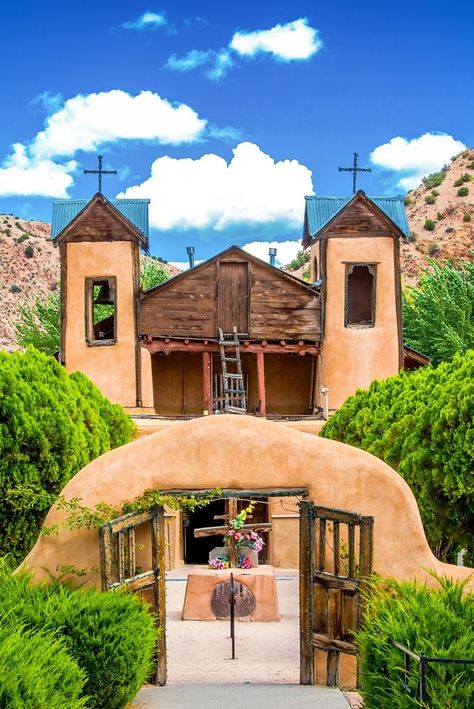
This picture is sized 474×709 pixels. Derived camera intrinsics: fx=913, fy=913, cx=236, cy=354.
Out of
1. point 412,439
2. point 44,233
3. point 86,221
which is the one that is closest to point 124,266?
point 86,221

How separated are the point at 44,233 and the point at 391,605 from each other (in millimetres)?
80009

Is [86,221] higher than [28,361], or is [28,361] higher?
[86,221]

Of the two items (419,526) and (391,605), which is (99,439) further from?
(391,605)

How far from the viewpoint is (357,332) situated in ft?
94.3

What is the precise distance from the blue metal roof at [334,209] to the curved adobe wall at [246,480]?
56.9ft

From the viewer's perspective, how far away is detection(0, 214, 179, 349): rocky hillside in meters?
74.3

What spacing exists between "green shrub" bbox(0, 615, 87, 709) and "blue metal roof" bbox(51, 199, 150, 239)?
20969mm

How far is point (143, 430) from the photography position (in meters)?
24.6

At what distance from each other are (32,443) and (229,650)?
5.37m

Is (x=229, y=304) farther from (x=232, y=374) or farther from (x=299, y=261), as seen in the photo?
(x=299, y=261)

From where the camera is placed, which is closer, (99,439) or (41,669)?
(41,669)

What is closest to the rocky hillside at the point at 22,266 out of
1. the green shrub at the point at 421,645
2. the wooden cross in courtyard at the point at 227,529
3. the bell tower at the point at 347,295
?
the bell tower at the point at 347,295

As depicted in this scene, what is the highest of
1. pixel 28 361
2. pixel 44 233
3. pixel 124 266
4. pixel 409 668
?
pixel 44 233

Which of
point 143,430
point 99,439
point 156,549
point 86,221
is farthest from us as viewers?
point 86,221
